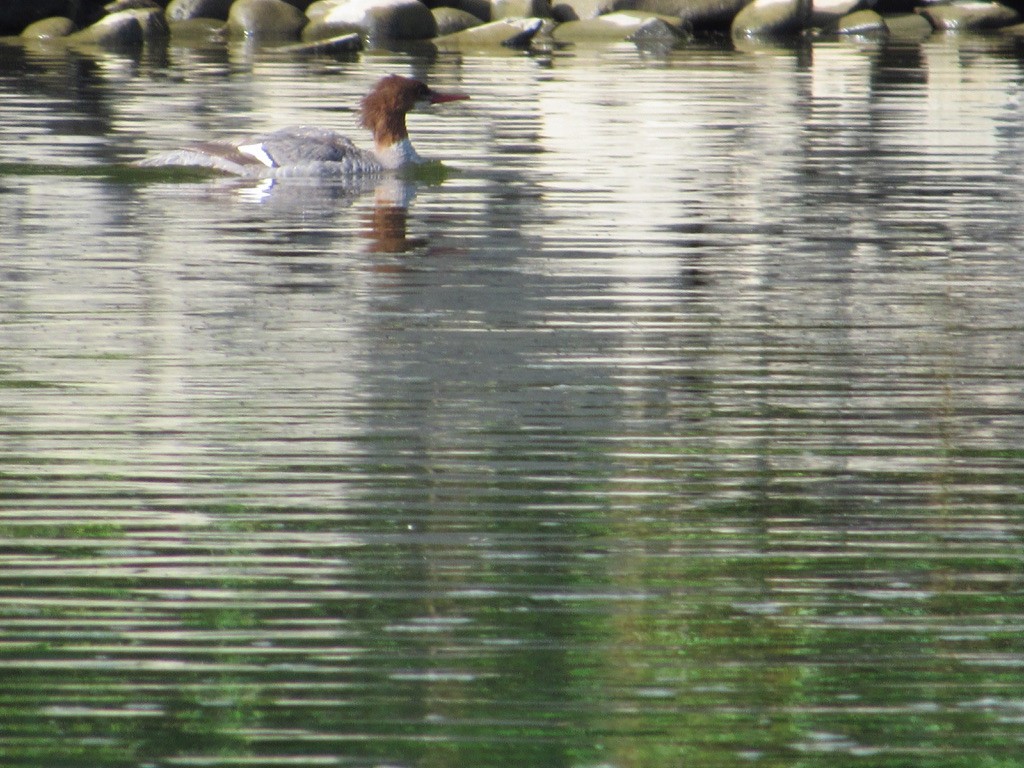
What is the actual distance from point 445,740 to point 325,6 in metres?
27.5

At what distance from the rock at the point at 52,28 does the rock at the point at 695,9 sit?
951 centimetres

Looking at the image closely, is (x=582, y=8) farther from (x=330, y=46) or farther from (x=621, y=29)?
(x=330, y=46)

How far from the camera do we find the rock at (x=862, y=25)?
3180 centimetres

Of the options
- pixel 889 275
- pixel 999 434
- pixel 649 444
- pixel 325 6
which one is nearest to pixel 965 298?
pixel 889 275

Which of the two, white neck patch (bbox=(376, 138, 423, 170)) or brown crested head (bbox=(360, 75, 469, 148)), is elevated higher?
brown crested head (bbox=(360, 75, 469, 148))

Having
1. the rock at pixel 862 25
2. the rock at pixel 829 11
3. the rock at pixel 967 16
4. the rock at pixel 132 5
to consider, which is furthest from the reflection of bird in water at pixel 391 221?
the rock at pixel 967 16

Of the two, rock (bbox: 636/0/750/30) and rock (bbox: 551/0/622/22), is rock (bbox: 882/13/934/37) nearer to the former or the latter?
rock (bbox: 636/0/750/30)

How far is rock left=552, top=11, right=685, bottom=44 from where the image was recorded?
30.2 meters

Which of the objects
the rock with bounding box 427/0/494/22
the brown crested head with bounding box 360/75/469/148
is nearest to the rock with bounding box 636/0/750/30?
the rock with bounding box 427/0/494/22

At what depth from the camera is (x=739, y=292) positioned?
9.15m

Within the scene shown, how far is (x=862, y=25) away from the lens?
31.8m

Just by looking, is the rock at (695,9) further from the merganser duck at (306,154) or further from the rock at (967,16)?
the merganser duck at (306,154)

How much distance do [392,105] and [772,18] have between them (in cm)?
Answer: 1775

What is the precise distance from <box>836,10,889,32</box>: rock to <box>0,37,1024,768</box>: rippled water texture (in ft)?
65.0
